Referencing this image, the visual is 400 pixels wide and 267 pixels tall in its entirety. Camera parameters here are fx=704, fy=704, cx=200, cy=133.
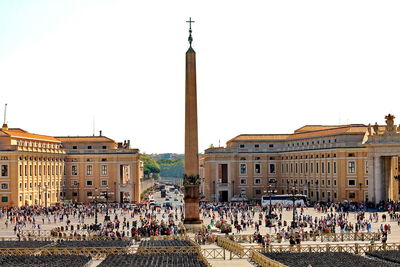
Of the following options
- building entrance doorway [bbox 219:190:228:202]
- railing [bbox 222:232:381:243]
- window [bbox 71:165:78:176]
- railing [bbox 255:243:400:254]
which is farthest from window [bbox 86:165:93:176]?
railing [bbox 255:243:400:254]

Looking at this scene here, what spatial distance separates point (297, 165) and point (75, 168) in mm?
32252

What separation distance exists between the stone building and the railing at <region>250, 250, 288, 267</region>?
44455 mm

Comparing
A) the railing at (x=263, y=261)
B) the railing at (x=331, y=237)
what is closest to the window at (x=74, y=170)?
the railing at (x=331, y=237)

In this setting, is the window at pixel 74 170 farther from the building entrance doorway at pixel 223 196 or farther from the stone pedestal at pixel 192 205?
the stone pedestal at pixel 192 205

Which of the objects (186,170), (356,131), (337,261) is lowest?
(337,261)

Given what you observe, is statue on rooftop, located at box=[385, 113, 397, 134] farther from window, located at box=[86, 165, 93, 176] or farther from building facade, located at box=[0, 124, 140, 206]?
window, located at box=[86, 165, 93, 176]

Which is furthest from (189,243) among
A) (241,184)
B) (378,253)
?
(241,184)

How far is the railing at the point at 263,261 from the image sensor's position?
102 ft

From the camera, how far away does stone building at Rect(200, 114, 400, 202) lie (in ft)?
276

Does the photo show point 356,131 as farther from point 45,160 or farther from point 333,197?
point 45,160

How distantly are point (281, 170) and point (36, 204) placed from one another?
37.2 meters

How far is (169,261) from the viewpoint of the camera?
108ft

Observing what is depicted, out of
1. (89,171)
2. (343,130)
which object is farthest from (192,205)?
(89,171)

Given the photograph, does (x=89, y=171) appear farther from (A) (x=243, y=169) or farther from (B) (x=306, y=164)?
(B) (x=306, y=164)
